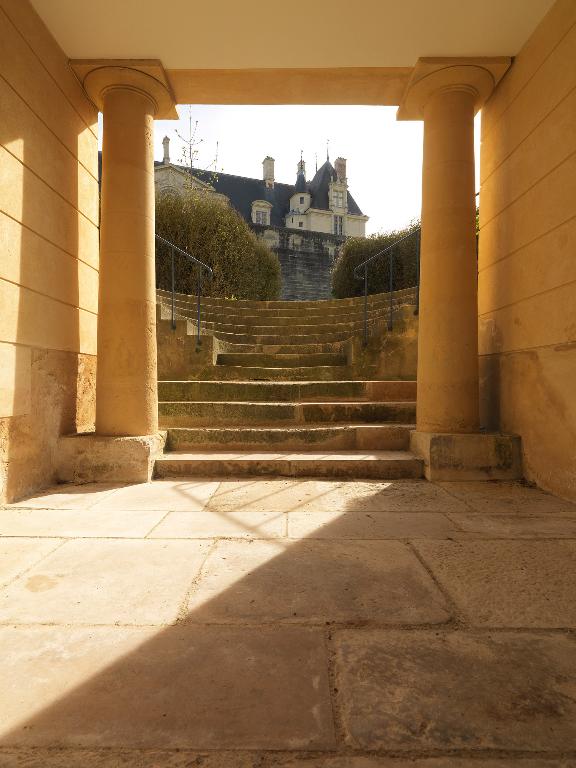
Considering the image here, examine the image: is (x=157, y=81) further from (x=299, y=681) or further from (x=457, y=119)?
(x=299, y=681)

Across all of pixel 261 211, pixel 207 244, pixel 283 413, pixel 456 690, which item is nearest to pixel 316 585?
pixel 456 690

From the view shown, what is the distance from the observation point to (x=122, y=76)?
3.60 m

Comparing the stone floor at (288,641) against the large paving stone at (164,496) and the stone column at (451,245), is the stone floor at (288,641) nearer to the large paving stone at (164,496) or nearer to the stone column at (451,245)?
the large paving stone at (164,496)

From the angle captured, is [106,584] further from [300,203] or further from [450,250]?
[300,203]

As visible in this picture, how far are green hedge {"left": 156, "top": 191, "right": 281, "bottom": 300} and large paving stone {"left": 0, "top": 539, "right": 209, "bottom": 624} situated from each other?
30.6 feet

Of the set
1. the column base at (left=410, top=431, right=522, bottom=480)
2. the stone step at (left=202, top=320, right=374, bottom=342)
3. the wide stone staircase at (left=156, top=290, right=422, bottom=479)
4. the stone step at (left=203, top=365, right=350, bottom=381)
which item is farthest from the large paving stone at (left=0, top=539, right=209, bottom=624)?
the stone step at (left=202, top=320, right=374, bottom=342)

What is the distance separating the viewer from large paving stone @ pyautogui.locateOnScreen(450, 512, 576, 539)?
7.49 feet

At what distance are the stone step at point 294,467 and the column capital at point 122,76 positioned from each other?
9.94 feet

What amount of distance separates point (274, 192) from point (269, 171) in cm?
171

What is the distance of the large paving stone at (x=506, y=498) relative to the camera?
274 cm

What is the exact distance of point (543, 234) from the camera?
3.19 meters

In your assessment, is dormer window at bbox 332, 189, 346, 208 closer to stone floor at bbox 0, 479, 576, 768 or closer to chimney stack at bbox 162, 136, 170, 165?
chimney stack at bbox 162, 136, 170, 165

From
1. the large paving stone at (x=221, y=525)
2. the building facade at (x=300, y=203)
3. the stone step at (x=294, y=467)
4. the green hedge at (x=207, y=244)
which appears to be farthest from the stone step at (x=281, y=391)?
the building facade at (x=300, y=203)

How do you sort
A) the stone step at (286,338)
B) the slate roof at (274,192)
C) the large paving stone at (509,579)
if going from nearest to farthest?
the large paving stone at (509,579), the stone step at (286,338), the slate roof at (274,192)
